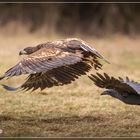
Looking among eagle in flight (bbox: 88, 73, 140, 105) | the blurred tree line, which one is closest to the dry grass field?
eagle in flight (bbox: 88, 73, 140, 105)

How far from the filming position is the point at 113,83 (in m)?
6.88

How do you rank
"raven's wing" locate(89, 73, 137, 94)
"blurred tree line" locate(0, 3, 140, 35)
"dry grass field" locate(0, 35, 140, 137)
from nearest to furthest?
"raven's wing" locate(89, 73, 137, 94)
"dry grass field" locate(0, 35, 140, 137)
"blurred tree line" locate(0, 3, 140, 35)

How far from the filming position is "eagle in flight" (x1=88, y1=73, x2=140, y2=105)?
6.79 metres

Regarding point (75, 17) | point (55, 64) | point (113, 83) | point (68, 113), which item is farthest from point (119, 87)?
point (75, 17)

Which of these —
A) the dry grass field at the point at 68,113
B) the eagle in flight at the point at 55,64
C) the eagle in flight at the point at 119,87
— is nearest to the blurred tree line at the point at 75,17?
the dry grass field at the point at 68,113

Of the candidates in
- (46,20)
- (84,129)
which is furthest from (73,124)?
(46,20)

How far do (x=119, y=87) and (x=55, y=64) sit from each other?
68 cm

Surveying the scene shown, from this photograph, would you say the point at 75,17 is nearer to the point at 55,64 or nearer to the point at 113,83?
the point at 55,64

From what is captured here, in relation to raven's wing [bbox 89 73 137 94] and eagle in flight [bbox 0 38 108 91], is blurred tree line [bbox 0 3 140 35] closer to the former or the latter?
eagle in flight [bbox 0 38 108 91]

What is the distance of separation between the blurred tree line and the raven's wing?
12207mm

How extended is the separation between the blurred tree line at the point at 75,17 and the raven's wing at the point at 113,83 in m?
12.2

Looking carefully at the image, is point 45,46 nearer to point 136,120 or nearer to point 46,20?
point 136,120

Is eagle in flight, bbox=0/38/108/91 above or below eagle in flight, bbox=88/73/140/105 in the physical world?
above

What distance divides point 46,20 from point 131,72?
8.47 meters
